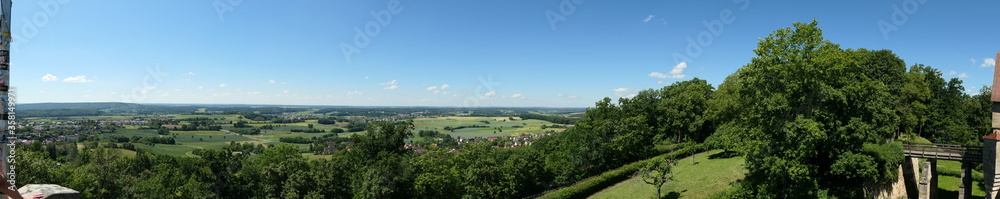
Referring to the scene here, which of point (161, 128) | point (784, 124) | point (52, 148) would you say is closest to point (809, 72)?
point (784, 124)

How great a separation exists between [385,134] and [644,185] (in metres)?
17.2

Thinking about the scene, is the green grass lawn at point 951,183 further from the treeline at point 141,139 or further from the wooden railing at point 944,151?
the treeline at point 141,139

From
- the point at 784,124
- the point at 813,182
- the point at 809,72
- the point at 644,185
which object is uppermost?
the point at 809,72

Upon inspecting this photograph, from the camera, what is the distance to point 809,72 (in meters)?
15.6

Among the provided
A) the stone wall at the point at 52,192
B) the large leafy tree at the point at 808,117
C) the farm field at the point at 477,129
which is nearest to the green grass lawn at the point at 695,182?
the large leafy tree at the point at 808,117

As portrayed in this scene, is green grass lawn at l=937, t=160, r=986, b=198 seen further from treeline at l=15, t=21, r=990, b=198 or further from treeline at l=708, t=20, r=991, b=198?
treeline at l=708, t=20, r=991, b=198

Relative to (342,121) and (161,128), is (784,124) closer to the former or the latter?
(161,128)

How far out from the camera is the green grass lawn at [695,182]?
69.5 feet

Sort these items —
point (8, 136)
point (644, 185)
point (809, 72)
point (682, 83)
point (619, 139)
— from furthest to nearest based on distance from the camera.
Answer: point (682, 83), point (619, 139), point (644, 185), point (809, 72), point (8, 136)

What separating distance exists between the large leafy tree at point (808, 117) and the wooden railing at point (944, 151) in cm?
305

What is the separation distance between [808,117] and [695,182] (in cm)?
816

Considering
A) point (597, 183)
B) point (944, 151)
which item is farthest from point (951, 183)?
point (597, 183)

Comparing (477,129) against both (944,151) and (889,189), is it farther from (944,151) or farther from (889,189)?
(944,151)

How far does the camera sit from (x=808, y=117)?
1603cm
